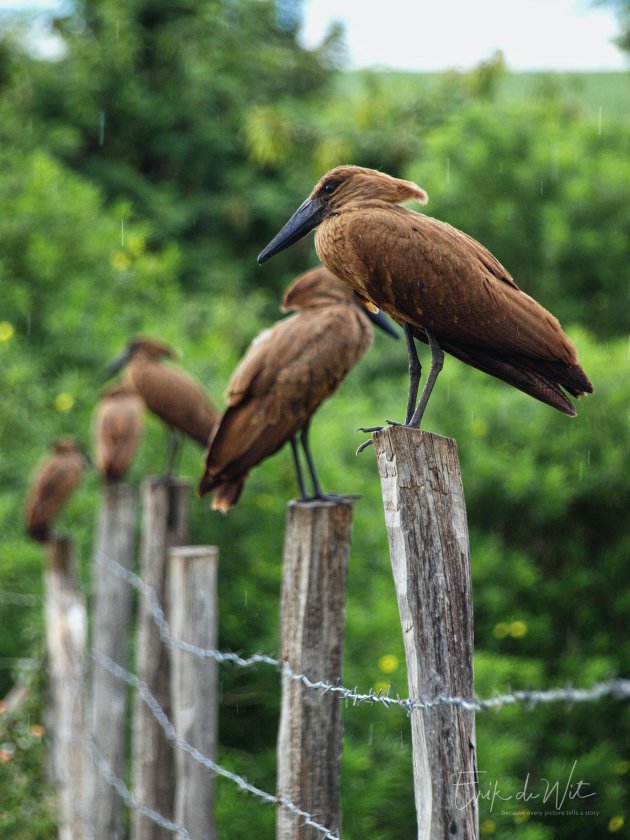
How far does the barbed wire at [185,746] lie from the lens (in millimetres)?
2375

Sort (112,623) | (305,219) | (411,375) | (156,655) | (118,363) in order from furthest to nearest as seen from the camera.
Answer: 1. (118,363)
2. (112,623)
3. (156,655)
4. (305,219)
5. (411,375)

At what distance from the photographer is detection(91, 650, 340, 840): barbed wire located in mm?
2375

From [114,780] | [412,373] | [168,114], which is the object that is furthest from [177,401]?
[168,114]

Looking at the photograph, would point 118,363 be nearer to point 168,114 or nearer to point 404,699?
point 404,699

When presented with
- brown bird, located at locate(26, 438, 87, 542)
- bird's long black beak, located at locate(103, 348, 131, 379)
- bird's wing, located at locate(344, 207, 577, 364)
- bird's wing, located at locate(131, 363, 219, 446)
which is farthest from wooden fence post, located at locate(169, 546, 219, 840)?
bird's long black beak, located at locate(103, 348, 131, 379)

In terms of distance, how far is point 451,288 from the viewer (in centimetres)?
227

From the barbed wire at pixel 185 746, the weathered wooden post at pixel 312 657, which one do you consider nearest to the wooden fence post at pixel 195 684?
the barbed wire at pixel 185 746

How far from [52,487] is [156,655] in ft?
5.48

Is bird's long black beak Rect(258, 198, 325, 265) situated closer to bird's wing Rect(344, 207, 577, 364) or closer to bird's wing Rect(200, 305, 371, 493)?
bird's wing Rect(344, 207, 577, 364)

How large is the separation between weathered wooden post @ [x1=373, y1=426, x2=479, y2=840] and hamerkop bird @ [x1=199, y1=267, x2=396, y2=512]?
1624 mm

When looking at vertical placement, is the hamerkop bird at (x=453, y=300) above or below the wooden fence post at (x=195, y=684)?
above

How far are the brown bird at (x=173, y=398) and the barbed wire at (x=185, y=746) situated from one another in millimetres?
1538

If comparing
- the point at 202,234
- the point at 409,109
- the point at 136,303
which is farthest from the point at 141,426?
the point at 409,109

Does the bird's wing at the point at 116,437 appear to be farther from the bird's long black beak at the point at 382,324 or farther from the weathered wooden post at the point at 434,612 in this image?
the weathered wooden post at the point at 434,612
